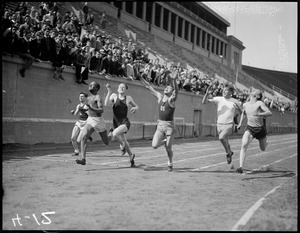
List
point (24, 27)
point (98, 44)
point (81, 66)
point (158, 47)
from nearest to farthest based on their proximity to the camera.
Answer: point (24, 27)
point (81, 66)
point (98, 44)
point (158, 47)

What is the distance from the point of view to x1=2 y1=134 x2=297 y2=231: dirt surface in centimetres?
419

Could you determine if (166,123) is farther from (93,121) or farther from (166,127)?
(93,121)

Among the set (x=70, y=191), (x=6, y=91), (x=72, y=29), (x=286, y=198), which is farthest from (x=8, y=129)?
(x=286, y=198)

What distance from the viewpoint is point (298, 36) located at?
3879mm

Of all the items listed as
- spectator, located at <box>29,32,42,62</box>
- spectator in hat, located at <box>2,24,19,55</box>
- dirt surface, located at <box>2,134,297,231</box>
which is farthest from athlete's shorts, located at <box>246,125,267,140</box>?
spectator, located at <box>29,32,42,62</box>

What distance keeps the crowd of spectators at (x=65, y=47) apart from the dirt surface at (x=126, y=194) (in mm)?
4508

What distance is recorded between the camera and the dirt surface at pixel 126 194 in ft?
13.8

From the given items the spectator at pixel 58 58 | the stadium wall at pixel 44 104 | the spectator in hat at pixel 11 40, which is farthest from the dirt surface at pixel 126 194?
the spectator at pixel 58 58

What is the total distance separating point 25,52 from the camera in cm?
1248

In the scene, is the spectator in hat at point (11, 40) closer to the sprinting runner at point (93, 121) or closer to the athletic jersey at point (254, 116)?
the sprinting runner at point (93, 121)

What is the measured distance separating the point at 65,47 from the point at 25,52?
1.85 meters

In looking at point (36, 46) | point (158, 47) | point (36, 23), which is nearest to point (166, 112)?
point (36, 46)

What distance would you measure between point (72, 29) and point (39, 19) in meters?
1.41

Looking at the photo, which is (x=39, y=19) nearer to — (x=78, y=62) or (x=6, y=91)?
(x=78, y=62)
